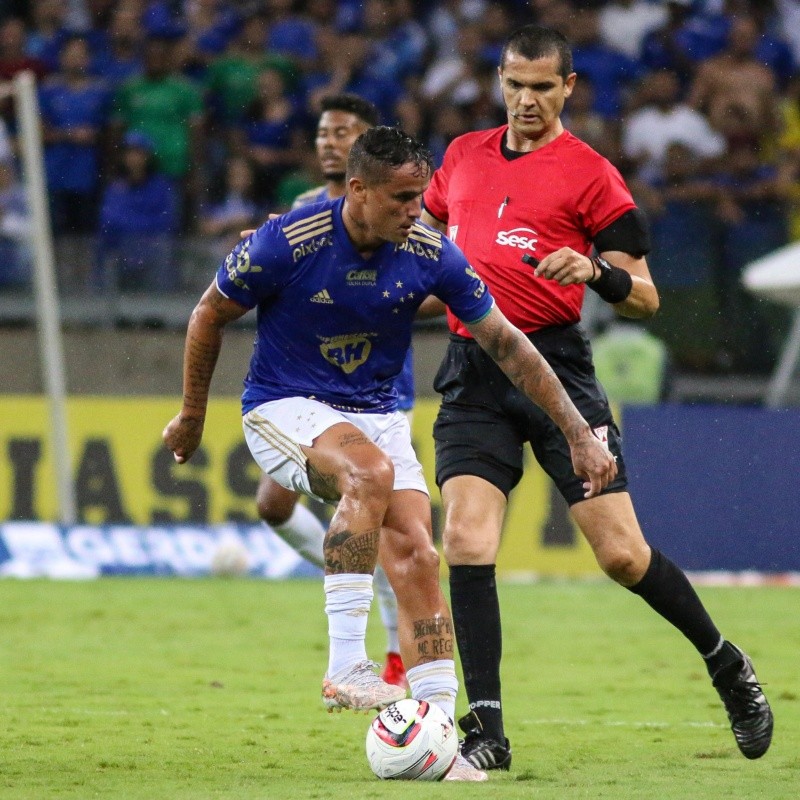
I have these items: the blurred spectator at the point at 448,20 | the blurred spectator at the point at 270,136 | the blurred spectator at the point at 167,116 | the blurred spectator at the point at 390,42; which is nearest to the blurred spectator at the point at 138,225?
the blurred spectator at the point at 167,116

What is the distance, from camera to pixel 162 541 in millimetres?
13125

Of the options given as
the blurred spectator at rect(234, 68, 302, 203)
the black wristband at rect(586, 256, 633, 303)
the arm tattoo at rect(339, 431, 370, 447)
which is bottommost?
the blurred spectator at rect(234, 68, 302, 203)

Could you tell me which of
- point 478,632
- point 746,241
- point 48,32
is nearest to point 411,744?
point 478,632

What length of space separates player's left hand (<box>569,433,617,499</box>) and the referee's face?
123 centimetres

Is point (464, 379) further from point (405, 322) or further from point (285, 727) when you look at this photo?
point (285, 727)

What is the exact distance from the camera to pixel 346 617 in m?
5.39

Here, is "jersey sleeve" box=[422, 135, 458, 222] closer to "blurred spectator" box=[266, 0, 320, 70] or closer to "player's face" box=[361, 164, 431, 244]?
"player's face" box=[361, 164, 431, 244]

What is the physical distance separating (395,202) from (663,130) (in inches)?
385

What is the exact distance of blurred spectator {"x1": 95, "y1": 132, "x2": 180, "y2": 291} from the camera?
14156mm

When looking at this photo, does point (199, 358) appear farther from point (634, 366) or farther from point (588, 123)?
point (588, 123)

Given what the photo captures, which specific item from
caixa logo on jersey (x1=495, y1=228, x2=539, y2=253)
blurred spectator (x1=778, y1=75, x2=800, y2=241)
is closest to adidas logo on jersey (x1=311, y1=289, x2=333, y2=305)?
caixa logo on jersey (x1=495, y1=228, x2=539, y2=253)

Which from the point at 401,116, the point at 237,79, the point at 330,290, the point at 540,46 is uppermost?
the point at 540,46

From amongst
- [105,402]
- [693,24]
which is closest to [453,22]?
[693,24]

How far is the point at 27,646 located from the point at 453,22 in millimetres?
8887
